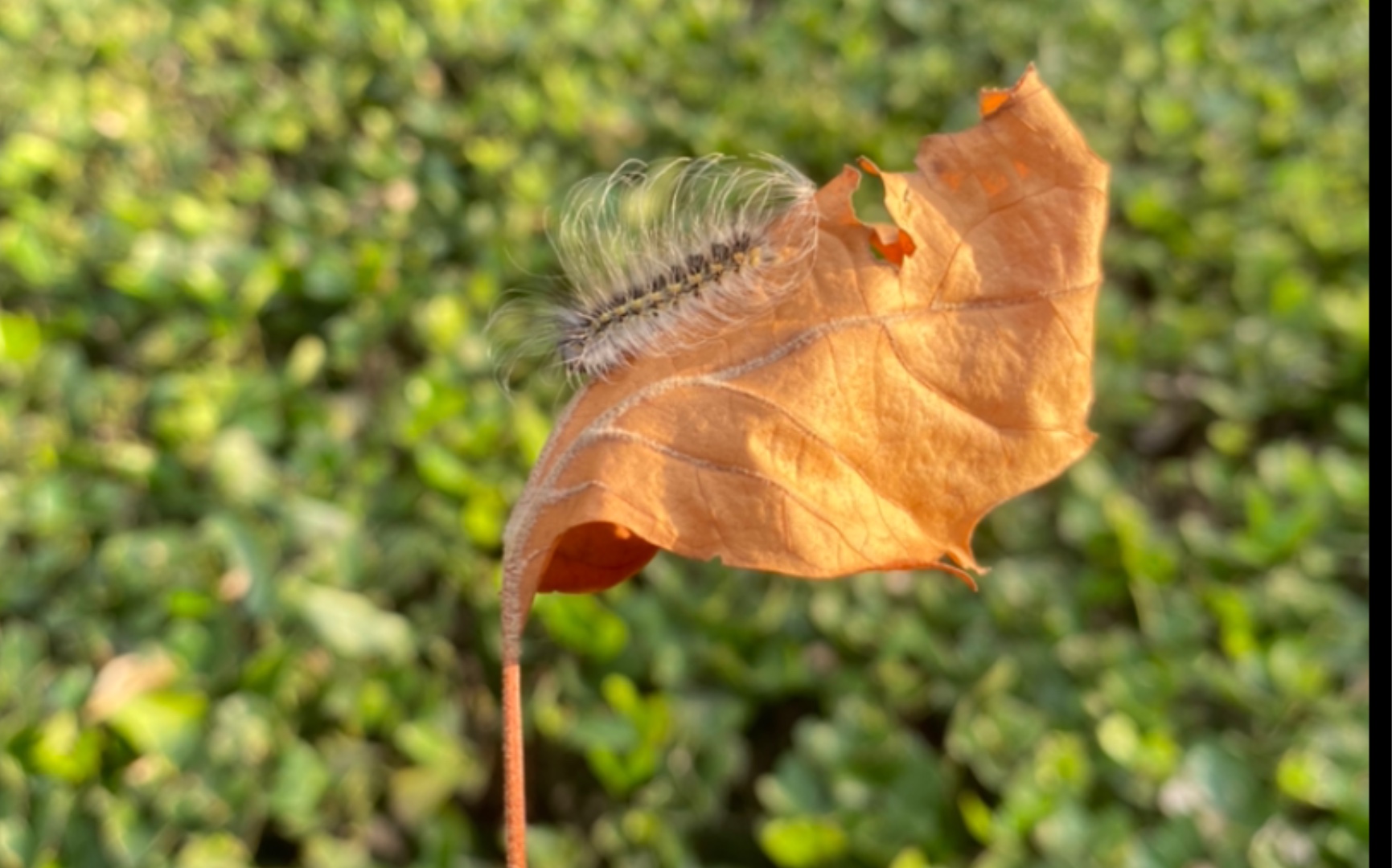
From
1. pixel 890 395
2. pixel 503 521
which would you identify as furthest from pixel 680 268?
pixel 503 521

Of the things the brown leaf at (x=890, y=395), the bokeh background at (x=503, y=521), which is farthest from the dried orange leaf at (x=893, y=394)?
the bokeh background at (x=503, y=521)

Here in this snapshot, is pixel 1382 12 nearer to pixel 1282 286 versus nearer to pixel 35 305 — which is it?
pixel 1282 286

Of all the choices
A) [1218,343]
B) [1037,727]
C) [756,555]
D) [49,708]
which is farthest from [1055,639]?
[49,708]

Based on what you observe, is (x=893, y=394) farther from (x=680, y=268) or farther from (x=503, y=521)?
(x=503, y=521)

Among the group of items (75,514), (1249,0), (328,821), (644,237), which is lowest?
(328,821)

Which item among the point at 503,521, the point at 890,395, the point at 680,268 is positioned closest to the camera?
the point at 890,395

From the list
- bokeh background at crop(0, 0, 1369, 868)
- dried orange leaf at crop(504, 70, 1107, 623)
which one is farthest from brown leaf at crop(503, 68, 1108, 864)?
bokeh background at crop(0, 0, 1369, 868)

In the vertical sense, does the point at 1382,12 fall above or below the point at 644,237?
above
